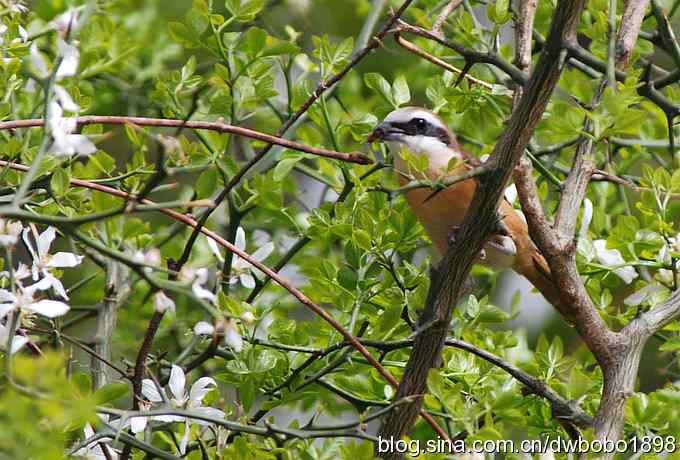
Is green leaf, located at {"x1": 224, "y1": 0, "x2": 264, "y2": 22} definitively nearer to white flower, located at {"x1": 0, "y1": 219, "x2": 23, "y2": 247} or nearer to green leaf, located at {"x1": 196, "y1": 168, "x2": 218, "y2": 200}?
green leaf, located at {"x1": 196, "y1": 168, "x2": 218, "y2": 200}

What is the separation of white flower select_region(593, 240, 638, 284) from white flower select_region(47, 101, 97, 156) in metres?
1.49

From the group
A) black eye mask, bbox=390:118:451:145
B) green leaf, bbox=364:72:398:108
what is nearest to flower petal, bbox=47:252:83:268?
green leaf, bbox=364:72:398:108

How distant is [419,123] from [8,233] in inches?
66.2

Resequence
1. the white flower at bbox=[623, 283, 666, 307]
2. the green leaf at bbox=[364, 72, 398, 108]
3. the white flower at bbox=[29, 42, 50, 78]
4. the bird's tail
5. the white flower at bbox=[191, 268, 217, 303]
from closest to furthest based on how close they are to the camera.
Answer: the white flower at bbox=[191, 268, 217, 303], the white flower at bbox=[29, 42, 50, 78], the white flower at bbox=[623, 283, 666, 307], the green leaf at bbox=[364, 72, 398, 108], the bird's tail

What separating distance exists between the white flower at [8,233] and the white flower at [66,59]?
0.85 ft

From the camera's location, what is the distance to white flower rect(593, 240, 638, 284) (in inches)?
106

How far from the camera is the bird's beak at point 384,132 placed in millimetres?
2934

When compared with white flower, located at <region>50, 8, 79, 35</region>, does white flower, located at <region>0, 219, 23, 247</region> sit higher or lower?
lower

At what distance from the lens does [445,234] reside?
10.1ft

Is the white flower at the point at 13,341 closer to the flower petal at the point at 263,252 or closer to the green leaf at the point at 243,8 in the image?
the flower petal at the point at 263,252

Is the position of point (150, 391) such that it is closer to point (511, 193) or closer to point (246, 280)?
point (246, 280)

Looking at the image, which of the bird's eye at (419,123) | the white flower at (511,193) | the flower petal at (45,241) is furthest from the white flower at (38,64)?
the white flower at (511,193)

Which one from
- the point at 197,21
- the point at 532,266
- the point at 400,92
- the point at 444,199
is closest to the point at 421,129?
the point at 444,199

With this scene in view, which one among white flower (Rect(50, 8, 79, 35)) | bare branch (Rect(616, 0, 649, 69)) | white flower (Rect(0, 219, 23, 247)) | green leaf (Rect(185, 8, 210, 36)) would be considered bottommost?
white flower (Rect(0, 219, 23, 247))
